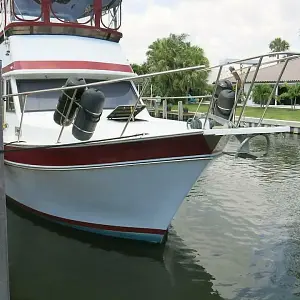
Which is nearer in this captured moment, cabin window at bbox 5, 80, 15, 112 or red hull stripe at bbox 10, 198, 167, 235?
red hull stripe at bbox 10, 198, 167, 235

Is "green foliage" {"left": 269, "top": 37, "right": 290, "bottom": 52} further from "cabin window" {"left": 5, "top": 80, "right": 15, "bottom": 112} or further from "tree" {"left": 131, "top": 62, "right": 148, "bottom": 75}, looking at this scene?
"cabin window" {"left": 5, "top": 80, "right": 15, "bottom": 112}

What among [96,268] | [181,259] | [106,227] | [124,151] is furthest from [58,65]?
[181,259]

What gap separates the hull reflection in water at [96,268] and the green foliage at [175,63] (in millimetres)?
25842

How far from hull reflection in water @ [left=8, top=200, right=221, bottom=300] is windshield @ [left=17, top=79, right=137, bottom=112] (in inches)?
81.2

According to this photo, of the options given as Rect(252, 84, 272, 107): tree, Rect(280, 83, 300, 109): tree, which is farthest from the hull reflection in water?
Rect(280, 83, 300, 109): tree

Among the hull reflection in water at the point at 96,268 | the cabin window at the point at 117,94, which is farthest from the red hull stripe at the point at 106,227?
the cabin window at the point at 117,94

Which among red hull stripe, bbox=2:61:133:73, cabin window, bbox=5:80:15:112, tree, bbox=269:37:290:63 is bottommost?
cabin window, bbox=5:80:15:112

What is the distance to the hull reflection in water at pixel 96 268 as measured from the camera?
5418 mm

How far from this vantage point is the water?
5465 millimetres

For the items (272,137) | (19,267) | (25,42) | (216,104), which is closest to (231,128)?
(216,104)

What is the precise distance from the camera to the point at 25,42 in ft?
26.6

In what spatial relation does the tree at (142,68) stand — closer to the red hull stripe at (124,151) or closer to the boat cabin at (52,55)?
the boat cabin at (52,55)

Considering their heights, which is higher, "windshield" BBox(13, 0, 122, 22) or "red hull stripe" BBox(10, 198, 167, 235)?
"windshield" BBox(13, 0, 122, 22)

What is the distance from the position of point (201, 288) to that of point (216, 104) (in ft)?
7.79
